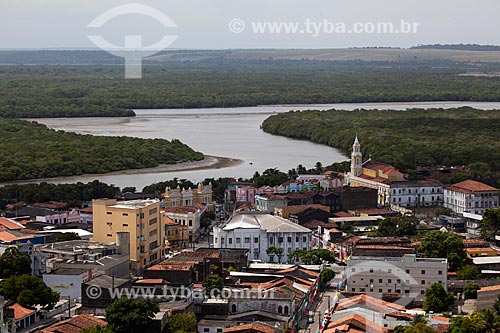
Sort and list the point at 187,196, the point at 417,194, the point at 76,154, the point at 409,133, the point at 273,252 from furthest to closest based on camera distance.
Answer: the point at 409,133, the point at 76,154, the point at 417,194, the point at 187,196, the point at 273,252

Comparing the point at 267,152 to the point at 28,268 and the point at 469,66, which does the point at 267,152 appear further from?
the point at 469,66

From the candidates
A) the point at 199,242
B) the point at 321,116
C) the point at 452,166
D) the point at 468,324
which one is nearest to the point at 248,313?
the point at 468,324

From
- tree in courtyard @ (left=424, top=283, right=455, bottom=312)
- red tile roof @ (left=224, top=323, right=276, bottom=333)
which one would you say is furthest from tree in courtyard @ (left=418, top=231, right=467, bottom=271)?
red tile roof @ (left=224, top=323, right=276, bottom=333)

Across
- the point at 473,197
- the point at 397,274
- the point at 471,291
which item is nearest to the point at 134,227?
the point at 397,274

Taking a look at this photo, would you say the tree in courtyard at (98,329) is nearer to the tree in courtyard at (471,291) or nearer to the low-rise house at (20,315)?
the low-rise house at (20,315)

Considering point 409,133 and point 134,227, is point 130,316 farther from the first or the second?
point 409,133

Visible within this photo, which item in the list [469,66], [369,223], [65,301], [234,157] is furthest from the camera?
[469,66]
